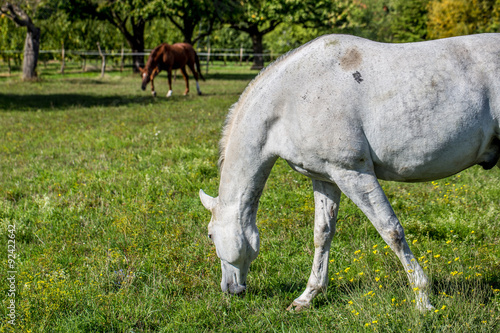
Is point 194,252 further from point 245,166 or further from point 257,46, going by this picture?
point 257,46

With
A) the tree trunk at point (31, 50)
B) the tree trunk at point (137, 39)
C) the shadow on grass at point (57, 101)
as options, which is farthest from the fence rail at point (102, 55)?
the shadow on grass at point (57, 101)

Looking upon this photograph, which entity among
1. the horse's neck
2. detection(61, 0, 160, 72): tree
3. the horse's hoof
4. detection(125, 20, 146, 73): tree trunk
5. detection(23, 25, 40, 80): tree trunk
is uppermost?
detection(61, 0, 160, 72): tree

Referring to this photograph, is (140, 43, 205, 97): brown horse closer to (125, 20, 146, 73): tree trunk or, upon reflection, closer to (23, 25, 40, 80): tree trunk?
(23, 25, 40, 80): tree trunk

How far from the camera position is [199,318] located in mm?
3211

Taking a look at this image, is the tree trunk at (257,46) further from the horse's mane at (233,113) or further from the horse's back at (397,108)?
the horse's back at (397,108)

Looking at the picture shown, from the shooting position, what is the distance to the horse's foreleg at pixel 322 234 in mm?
3365

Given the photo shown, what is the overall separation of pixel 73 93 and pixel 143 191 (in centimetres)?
1442

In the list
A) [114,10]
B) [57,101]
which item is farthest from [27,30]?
[57,101]

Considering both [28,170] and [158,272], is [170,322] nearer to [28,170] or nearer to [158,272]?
[158,272]

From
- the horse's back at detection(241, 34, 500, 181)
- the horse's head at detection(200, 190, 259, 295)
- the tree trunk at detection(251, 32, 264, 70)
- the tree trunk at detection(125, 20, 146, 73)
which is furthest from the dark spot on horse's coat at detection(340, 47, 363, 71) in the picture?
the tree trunk at detection(251, 32, 264, 70)

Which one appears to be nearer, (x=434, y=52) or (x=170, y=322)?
(x=434, y=52)

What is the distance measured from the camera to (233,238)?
316cm

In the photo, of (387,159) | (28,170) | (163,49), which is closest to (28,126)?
(28,170)

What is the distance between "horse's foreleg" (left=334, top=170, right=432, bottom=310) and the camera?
2771mm
